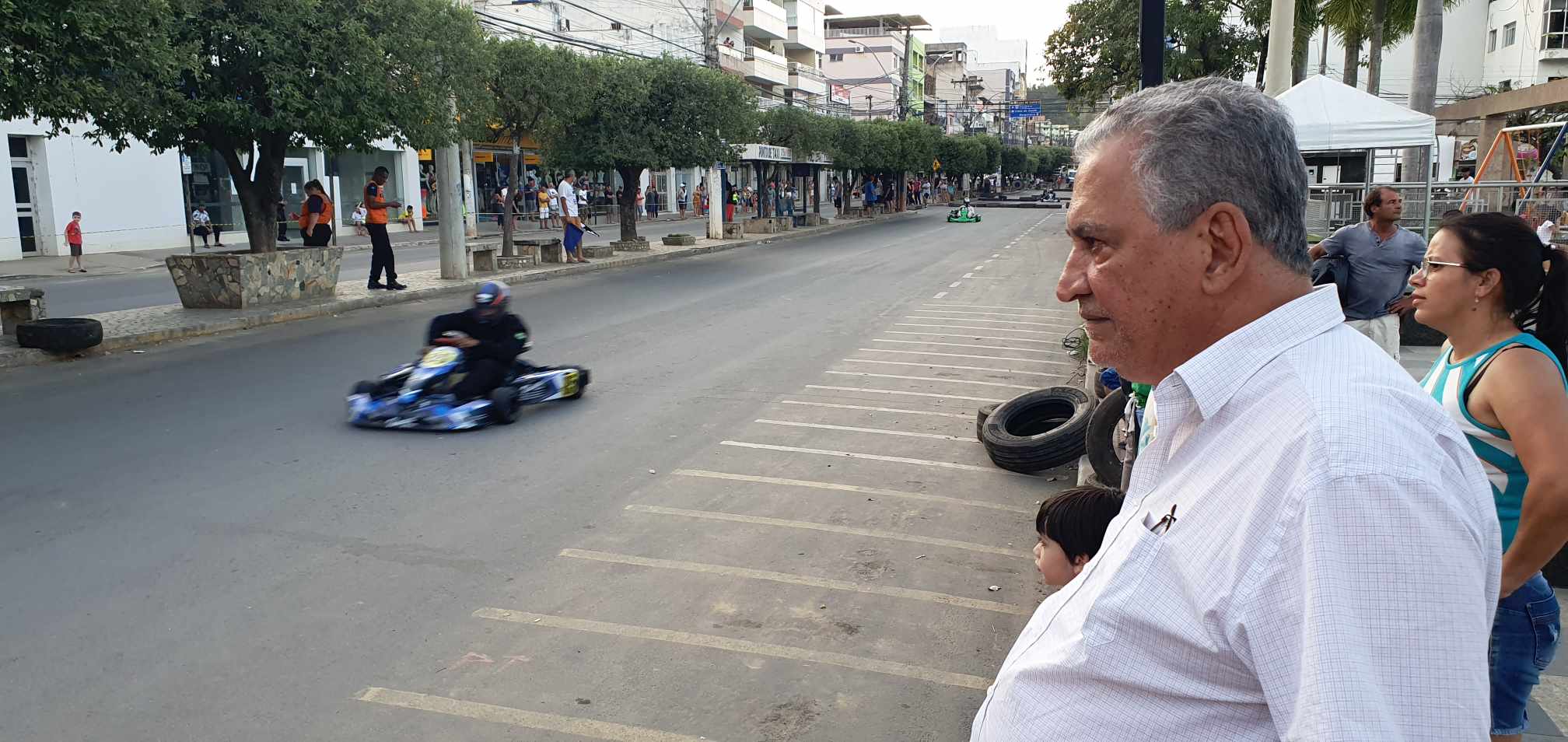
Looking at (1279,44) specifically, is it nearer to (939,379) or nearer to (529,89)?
(939,379)

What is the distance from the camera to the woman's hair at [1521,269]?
2812 mm

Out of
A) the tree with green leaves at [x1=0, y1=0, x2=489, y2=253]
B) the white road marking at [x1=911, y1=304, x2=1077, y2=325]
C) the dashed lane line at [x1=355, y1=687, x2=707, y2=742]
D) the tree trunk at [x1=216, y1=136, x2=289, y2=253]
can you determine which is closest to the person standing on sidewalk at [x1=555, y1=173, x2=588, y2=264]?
the tree with green leaves at [x1=0, y1=0, x2=489, y2=253]

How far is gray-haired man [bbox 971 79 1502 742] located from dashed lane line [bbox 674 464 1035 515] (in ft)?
16.3

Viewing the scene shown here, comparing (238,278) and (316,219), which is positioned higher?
(316,219)

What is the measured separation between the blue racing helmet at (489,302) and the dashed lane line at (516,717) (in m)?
5.07

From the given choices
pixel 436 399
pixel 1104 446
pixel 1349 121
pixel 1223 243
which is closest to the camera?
pixel 1223 243

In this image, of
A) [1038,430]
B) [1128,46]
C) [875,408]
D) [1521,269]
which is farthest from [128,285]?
[1128,46]

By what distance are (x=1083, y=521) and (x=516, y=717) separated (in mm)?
2141

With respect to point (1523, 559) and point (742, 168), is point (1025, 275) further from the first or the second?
point (742, 168)

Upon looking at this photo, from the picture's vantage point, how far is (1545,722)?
3.64m

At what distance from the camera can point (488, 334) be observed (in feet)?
28.7

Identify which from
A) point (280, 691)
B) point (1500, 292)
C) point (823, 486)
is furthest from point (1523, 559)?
point (823, 486)

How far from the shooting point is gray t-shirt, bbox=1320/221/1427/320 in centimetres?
675

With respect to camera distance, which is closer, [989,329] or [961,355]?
[961,355]
